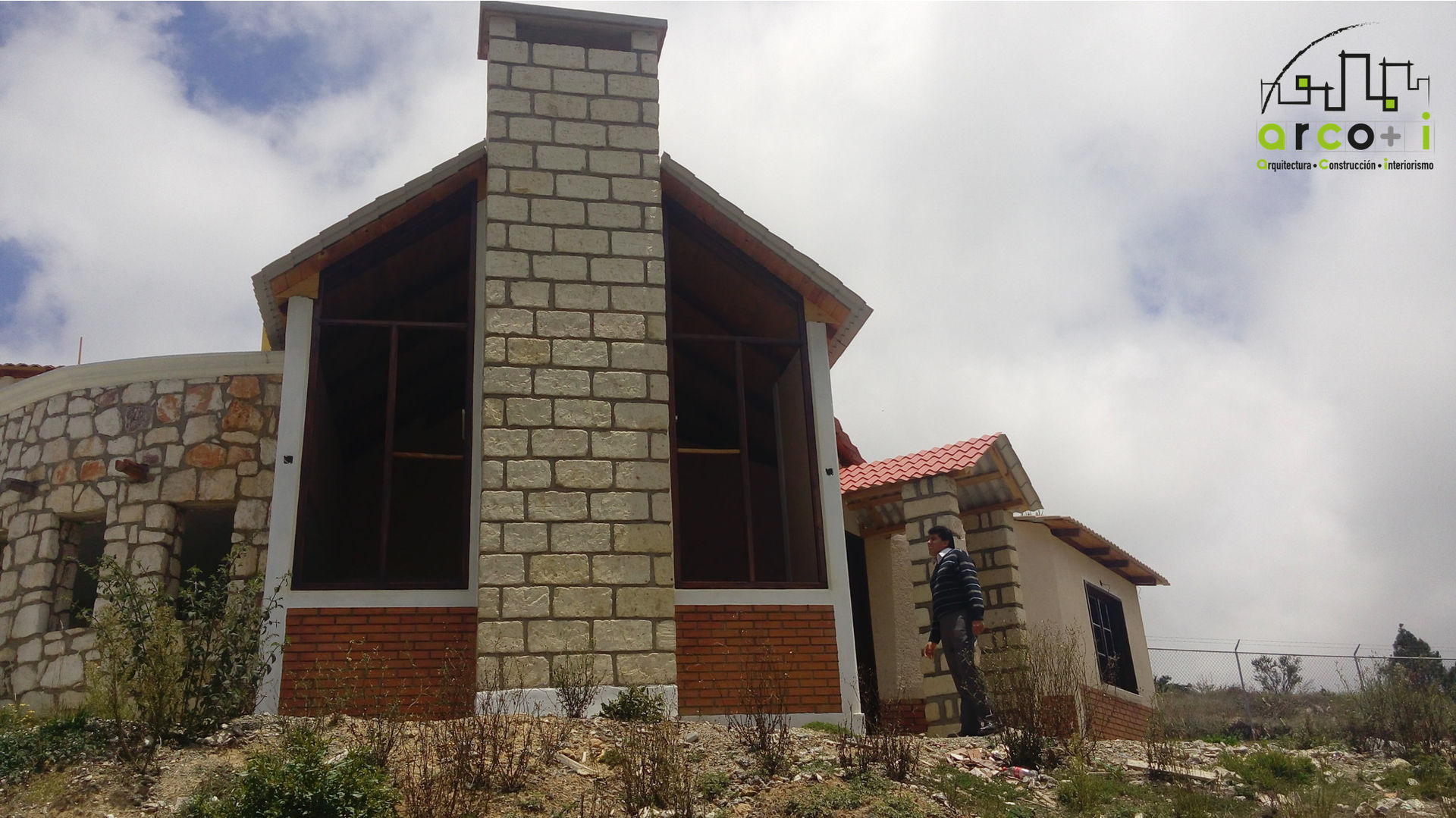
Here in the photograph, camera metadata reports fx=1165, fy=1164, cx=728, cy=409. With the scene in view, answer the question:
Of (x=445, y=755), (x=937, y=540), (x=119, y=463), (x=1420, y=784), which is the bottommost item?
(x=1420, y=784)

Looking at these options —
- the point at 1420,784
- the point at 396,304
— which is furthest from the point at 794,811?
the point at 396,304

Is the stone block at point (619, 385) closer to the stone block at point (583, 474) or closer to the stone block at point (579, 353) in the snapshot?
the stone block at point (579, 353)

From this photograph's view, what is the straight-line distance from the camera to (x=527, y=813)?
7.40 m

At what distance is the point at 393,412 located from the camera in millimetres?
10633

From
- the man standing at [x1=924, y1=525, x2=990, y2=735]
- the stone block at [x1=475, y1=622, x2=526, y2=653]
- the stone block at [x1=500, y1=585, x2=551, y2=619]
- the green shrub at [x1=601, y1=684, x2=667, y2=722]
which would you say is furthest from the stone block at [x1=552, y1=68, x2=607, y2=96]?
the green shrub at [x1=601, y1=684, x2=667, y2=722]

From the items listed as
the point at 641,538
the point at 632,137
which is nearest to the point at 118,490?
the point at 641,538

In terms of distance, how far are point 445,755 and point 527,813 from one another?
791 millimetres

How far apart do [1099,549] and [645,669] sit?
31.6 ft

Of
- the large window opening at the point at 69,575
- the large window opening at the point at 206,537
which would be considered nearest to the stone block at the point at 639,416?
the large window opening at the point at 206,537

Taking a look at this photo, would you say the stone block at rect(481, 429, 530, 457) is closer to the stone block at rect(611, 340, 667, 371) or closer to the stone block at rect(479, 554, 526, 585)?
the stone block at rect(479, 554, 526, 585)

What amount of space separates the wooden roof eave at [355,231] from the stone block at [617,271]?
1.59 meters

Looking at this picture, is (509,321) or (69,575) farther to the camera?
(69,575)

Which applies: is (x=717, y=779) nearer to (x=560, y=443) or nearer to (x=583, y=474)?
(x=583, y=474)

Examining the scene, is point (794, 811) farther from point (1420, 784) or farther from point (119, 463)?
point (119, 463)
